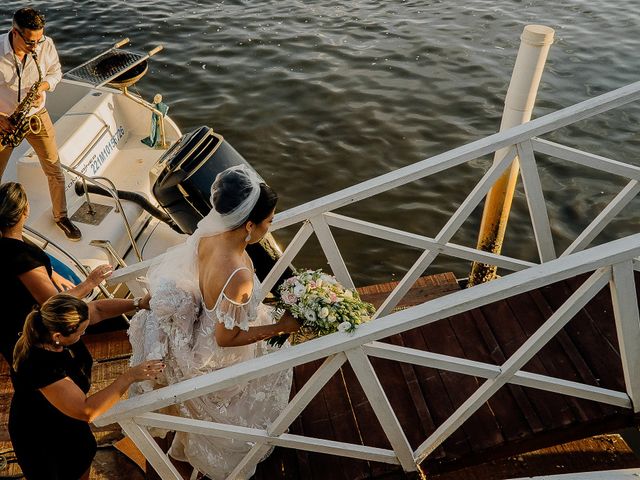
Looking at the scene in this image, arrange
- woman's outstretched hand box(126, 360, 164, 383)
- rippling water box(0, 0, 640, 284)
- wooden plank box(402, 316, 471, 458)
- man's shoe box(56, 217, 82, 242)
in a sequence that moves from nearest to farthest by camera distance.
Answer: woman's outstretched hand box(126, 360, 164, 383)
wooden plank box(402, 316, 471, 458)
man's shoe box(56, 217, 82, 242)
rippling water box(0, 0, 640, 284)

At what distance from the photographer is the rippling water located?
26.0 feet

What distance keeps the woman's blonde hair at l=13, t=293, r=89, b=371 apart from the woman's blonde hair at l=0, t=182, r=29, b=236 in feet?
2.35

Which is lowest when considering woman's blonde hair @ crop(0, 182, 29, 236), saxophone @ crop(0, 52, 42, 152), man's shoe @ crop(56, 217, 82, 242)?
man's shoe @ crop(56, 217, 82, 242)

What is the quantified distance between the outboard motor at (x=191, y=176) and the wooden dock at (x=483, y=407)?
58.6 inches

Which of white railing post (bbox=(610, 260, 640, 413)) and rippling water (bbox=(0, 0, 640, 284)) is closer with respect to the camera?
white railing post (bbox=(610, 260, 640, 413))

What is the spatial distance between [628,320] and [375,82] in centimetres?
844

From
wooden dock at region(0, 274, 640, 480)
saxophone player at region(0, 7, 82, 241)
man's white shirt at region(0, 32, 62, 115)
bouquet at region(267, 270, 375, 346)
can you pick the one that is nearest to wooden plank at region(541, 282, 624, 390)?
wooden dock at region(0, 274, 640, 480)

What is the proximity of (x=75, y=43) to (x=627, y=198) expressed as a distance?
448 inches

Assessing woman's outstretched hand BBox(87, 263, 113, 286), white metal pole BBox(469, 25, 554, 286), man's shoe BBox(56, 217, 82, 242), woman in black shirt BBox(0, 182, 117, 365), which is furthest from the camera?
man's shoe BBox(56, 217, 82, 242)

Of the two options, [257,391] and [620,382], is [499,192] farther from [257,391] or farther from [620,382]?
[257,391]

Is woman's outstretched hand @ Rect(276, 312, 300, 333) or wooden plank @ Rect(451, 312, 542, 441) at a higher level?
woman's outstretched hand @ Rect(276, 312, 300, 333)

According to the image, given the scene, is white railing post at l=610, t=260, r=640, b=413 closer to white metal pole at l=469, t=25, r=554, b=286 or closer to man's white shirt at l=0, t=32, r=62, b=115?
white metal pole at l=469, t=25, r=554, b=286

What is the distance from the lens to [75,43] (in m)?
11.8

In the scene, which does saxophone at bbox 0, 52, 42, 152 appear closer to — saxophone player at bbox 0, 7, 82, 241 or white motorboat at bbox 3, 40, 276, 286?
saxophone player at bbox 0, 7, 82, 241
